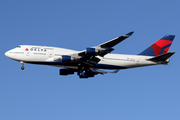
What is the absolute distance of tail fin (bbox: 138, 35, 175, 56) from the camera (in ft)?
168

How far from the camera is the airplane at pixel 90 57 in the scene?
43.5 metres

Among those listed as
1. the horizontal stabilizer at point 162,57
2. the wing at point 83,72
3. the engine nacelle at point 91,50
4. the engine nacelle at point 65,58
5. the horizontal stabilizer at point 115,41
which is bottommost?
the wing at point 83,72

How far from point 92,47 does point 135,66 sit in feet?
36.6

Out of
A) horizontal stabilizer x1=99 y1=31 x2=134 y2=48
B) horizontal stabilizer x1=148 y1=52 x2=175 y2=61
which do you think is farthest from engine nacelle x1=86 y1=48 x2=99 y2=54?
horizontal stabilizer x1=148 y1=52 x2=175 y2=61

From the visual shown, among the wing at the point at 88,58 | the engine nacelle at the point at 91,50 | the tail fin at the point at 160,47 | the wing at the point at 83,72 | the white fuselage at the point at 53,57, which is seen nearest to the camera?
the wing at the point at 88,58

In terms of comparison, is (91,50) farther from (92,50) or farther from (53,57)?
(53,57)

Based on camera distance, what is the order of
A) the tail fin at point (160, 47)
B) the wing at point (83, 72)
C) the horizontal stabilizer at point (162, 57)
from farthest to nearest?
the tail fin at point (160, 47) → the wing at point (83, 72) → the horizontal stabilizer at point (162, 57)

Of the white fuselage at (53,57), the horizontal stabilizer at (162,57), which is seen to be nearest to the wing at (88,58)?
the white fuselage at (53,57)

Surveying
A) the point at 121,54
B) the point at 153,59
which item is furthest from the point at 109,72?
the point at 153,59

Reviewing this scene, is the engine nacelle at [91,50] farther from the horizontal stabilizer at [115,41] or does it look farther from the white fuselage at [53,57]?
the white fuselage at [53,57]

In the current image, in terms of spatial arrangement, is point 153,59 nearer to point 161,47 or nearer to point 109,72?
point 161,47

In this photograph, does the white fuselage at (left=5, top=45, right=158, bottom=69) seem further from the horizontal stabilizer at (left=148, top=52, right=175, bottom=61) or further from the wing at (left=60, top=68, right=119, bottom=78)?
the wing at (left=60, top=68, right=119, bottom=78)

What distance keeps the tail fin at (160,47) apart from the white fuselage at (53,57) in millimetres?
2737

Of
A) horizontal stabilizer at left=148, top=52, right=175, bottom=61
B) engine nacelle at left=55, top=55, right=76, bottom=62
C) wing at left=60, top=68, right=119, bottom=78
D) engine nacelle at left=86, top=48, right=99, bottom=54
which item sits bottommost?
wing at left=60, top=68, right=119, bottom=78
